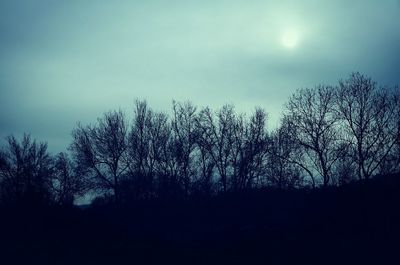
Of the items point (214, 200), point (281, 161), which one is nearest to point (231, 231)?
point (214, 200)

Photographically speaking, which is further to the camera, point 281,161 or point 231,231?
point 281,161

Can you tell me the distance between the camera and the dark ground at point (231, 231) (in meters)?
15.6

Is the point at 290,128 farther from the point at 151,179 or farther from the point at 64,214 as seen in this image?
the point at 64,214

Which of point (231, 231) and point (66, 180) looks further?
point (66, 180)

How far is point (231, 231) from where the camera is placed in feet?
68.0

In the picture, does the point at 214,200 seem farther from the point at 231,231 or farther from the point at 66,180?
the point at 66,180

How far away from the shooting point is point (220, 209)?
25141 millimetres

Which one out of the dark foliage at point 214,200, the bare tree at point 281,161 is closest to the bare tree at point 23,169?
the dark foliage at point 214,200

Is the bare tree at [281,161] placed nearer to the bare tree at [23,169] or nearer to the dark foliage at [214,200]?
the dark foliage at [214,200]

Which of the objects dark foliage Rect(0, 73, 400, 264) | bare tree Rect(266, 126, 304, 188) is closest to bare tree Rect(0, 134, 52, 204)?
dark foliage Rect(0, 73, 400, 264)

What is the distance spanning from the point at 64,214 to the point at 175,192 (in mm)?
16200

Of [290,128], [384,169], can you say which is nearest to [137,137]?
[290,128]

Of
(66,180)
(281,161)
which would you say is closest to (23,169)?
(66,180)

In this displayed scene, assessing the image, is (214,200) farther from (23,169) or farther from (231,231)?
(23,169)
